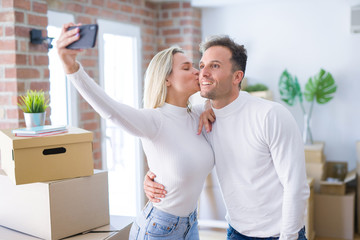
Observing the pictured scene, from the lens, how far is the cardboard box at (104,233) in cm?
176

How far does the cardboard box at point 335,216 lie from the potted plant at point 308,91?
564 millimetres

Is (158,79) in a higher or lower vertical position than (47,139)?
higher

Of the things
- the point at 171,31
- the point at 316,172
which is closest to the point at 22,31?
the point at 171,31

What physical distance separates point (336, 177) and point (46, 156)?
3019mm

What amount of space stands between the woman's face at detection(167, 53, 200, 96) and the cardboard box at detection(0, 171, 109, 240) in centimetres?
52

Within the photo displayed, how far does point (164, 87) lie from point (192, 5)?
93.5 inches

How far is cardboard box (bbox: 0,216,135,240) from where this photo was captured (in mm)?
1764

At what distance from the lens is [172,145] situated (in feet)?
5.47

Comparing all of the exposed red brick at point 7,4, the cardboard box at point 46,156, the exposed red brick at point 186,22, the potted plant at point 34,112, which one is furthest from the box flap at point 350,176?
the exposed red brick at point 7,4

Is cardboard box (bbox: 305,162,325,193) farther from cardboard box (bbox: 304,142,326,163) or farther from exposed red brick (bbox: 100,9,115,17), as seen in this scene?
exposed red brick (bbox: 100,9,115,17)

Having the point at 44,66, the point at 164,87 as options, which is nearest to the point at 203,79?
the point at 164,87

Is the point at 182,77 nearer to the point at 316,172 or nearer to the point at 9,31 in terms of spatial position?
the point at 9,31

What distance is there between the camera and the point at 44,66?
8.50 feet

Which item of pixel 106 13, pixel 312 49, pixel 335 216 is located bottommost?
pixel 335 216
